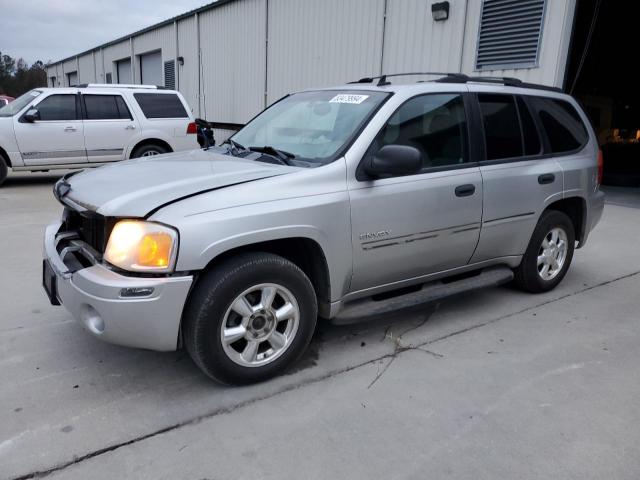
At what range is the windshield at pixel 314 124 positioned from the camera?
3.40 metres

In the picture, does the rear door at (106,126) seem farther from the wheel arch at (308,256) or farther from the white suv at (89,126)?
the wheel arch at (308,256)

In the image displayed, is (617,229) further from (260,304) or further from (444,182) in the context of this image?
(260,304)

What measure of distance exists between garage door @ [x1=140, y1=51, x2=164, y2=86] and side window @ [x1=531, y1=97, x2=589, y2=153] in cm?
2015

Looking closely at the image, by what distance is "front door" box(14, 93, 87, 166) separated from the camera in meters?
9.56

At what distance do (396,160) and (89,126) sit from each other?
27.8 ft

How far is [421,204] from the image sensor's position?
3479 millimetres

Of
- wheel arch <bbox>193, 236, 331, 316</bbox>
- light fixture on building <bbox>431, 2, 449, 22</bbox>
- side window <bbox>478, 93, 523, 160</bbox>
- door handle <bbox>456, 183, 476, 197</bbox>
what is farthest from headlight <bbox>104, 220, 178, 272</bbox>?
light fixture on building <bbox>431, 2, 449, 22</bbox>

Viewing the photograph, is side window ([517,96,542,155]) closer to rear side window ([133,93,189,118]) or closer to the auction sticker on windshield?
the auction sticker on windshield

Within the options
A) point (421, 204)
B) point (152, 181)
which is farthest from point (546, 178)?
point (152, 181)

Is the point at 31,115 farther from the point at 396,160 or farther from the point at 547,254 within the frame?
the point at 547,254

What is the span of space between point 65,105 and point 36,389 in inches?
323

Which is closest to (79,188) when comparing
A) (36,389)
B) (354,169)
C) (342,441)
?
(36,389)

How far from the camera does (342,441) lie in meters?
2.57

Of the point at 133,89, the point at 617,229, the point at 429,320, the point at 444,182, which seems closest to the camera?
Result: the point at 444,182
